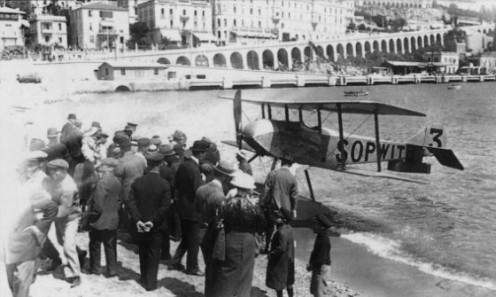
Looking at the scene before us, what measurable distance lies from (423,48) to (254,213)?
167997 millimetres

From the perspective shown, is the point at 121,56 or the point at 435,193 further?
the point at 121,56

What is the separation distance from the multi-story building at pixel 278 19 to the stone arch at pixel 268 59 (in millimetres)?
9442

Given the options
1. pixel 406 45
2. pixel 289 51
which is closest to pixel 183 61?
pixel 289 51

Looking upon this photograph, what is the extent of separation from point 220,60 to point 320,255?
91.4 meters

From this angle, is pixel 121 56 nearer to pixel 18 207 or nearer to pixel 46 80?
pixel 46 80

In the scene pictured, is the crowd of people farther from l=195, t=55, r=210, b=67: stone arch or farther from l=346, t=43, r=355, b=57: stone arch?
l=346, t=43, r=355, b=57: stone arch

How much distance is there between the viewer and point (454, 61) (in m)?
146

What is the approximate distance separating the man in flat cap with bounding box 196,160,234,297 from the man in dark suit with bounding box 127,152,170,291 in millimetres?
517

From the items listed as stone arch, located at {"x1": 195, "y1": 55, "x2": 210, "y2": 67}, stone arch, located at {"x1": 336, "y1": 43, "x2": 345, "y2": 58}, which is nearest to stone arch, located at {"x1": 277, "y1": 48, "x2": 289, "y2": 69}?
stone arch, located at {"x1": 336, "y1": 43, "x2": 345, "y2": 58}

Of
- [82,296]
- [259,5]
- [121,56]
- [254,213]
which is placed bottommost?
[82,296]

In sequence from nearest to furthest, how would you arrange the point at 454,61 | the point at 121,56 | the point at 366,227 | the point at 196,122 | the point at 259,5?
the point at 366,227 → the point at 196,122 → the point at 121,56 → the point at 259,5 → the point at 454,61

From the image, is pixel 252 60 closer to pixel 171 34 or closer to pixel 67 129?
pixel 171 34

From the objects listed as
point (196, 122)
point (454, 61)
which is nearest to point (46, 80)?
point (196, 122)

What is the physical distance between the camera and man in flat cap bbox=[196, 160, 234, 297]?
19.1 ft
